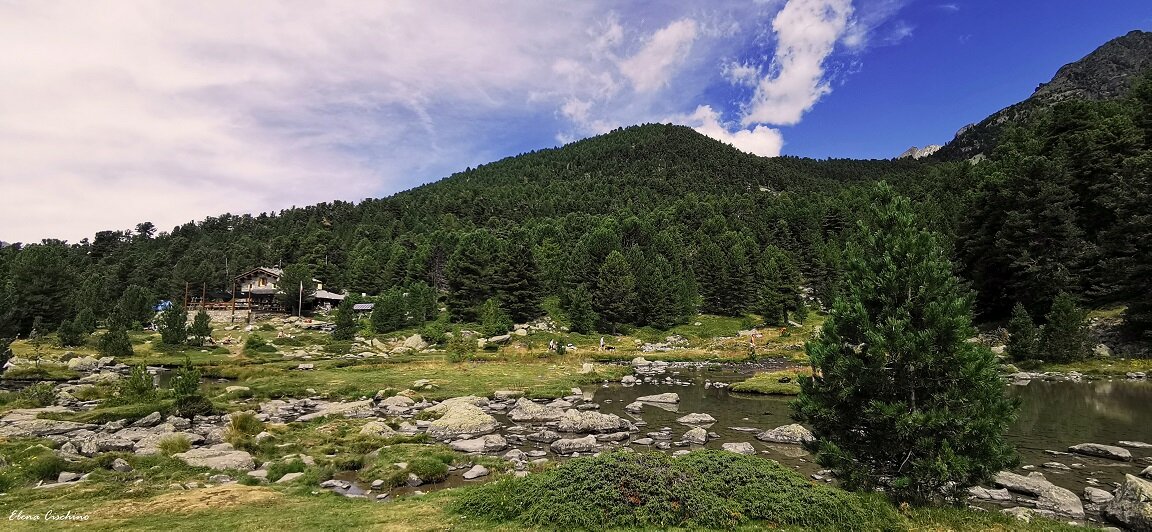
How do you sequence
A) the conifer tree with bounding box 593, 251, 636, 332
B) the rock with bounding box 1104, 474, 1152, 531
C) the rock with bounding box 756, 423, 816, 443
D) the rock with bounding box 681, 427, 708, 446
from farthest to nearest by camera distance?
1. the conifer tree with bounding box 593, 251, 636, 332
2. the rock with bounding box 756, 423, 816, 443
3. the rock with bounding box 681, 427, 708, 446
4. the rock with bounding box 1104, 474, 1152, 531

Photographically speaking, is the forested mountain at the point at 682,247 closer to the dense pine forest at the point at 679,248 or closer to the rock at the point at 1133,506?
the dense pine forest at the point at 679,248

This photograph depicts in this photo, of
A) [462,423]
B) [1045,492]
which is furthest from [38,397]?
[1045,492]

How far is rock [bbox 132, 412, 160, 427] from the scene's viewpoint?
84.7 feet

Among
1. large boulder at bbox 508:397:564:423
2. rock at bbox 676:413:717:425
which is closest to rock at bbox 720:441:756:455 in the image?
rock at bbox 676:413:717:425

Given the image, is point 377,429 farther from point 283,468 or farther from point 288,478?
point 288,478

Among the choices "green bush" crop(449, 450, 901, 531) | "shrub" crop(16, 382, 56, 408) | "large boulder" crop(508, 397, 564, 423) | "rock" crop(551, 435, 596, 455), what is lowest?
"large boulder" crop(508, 397, 564, 423)

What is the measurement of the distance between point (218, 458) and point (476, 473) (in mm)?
10500

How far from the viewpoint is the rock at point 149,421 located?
2580cm

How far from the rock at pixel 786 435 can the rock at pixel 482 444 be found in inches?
506

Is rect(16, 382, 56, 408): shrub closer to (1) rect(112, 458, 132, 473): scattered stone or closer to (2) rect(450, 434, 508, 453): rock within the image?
(1) rect(112, 458, 132, 473): scattered stone

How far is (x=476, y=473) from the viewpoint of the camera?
19.0 metres

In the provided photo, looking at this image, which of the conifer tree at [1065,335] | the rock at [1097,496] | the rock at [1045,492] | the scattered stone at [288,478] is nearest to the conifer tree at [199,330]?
the scattered stone at [288,478]

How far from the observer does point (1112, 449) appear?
20.7 m

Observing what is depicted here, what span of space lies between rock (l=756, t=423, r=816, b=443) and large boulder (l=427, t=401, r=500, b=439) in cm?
1421
